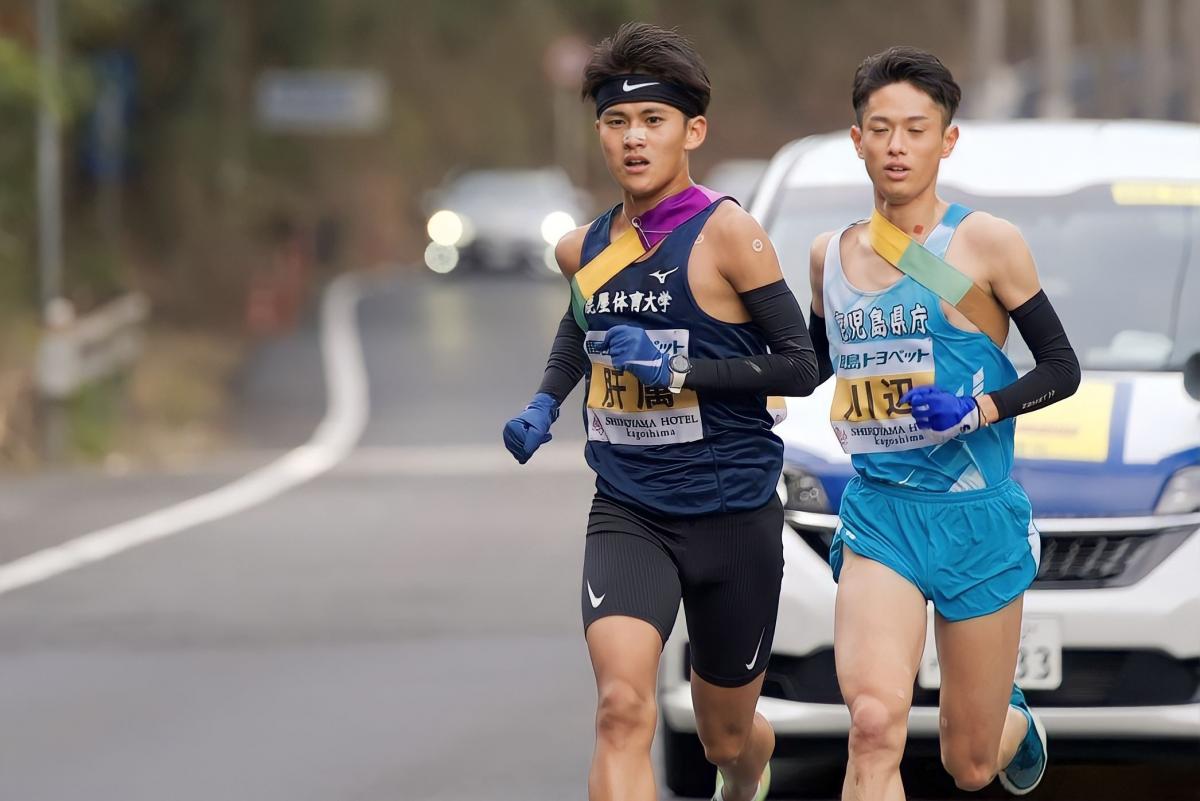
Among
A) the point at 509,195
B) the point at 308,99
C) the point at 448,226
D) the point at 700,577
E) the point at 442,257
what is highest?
the point at 308,99

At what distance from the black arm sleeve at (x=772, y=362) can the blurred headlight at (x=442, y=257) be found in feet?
118

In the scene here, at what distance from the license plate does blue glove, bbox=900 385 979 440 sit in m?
1.23

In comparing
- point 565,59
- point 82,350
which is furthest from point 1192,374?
point 565,59

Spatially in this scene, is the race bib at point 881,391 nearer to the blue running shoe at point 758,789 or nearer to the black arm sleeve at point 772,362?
the black arm sleeve at point 772,362

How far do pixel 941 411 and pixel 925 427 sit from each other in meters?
0.10

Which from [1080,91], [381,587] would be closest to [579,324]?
[381,587]

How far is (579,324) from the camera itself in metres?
6.29

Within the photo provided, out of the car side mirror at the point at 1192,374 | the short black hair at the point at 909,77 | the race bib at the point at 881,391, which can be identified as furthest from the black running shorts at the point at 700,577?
the car side mirror at the point at 1192,374

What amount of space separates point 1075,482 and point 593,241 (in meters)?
1.61

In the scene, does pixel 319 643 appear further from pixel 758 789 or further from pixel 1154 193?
pixel 758 789

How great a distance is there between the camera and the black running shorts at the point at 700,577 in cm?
607

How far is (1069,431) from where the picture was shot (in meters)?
7.26

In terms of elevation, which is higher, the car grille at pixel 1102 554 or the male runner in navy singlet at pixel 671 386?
the male runner in navy singlet at pixel 671 386

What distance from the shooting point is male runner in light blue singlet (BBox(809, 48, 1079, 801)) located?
19.8ft
